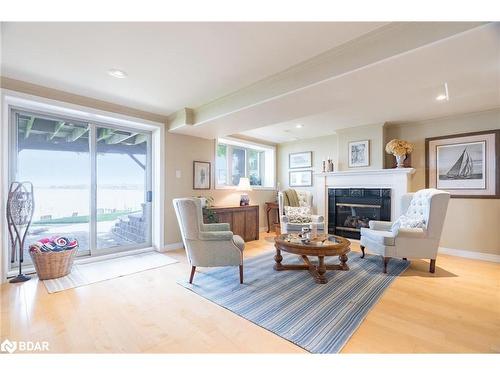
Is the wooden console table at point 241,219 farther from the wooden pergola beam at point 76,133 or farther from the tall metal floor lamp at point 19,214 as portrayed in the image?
the tall metal floor lamp at point 19,214

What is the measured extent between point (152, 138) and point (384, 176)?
426 cm

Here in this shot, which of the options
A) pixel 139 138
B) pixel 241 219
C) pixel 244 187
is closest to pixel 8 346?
pixel 139 138

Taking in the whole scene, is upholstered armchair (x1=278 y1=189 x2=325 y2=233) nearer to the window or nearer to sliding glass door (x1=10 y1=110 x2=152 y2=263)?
the window

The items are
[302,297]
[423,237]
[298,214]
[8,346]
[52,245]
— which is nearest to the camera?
[8,346]

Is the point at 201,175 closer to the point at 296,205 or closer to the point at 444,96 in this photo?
the point at 296,205

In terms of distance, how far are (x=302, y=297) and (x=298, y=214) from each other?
8.33ft

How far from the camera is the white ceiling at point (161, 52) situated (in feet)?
5.79

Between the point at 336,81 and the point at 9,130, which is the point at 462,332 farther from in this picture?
the point at 9,130

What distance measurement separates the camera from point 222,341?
5.27ft

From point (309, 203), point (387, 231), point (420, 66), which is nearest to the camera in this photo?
point (420, 66)

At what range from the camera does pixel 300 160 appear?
579cm

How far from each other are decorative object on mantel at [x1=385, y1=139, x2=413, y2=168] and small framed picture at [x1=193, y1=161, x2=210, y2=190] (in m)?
3.41

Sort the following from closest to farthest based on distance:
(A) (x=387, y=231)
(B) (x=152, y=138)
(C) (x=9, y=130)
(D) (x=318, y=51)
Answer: (D) (x=318, y=51), (C) (x=9, y=130), (A) (x=387, y=231), (B) (x=152, y=138)
